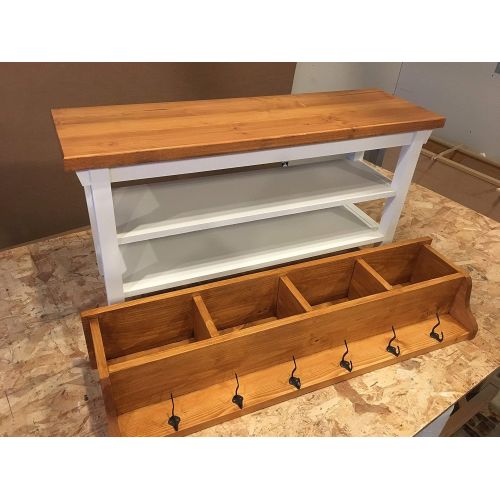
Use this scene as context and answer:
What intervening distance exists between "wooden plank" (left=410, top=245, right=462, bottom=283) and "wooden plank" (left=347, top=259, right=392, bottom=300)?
226mm

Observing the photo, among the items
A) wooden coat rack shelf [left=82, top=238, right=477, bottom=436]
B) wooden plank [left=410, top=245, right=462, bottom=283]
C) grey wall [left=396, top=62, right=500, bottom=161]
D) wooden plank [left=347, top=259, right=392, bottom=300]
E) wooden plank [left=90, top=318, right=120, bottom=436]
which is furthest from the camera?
grey wall [left=396, top=62, right=500, bottom=161]

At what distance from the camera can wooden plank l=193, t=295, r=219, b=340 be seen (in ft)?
3.29

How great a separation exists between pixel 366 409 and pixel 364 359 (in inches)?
5.5

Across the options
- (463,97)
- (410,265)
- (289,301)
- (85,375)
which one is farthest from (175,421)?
(463,97)

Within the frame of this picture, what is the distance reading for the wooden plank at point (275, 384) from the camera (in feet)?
3.12

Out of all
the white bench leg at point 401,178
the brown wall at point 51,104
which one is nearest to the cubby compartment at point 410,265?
the white bench leg at point 401,178

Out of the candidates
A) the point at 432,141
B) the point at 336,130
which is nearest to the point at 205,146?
the point at 336,130

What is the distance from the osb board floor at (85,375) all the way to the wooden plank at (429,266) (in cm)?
17

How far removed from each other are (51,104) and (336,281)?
3.76 ft

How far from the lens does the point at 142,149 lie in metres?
0.92

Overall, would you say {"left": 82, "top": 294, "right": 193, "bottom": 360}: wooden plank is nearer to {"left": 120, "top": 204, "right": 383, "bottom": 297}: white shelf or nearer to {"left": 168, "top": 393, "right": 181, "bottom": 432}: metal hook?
{"left": 120, "top": 204, "right": 383, "bottom": 297}: white shelf

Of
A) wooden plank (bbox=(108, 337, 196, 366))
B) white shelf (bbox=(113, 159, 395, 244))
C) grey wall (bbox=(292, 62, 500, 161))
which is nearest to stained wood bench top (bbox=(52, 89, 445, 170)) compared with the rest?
white shelf (bbox=(113, 159, 395, 244))

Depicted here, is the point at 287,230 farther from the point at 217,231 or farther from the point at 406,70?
the point at 406,70

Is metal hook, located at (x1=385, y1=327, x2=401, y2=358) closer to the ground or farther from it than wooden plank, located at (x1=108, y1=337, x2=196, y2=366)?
farther from it
